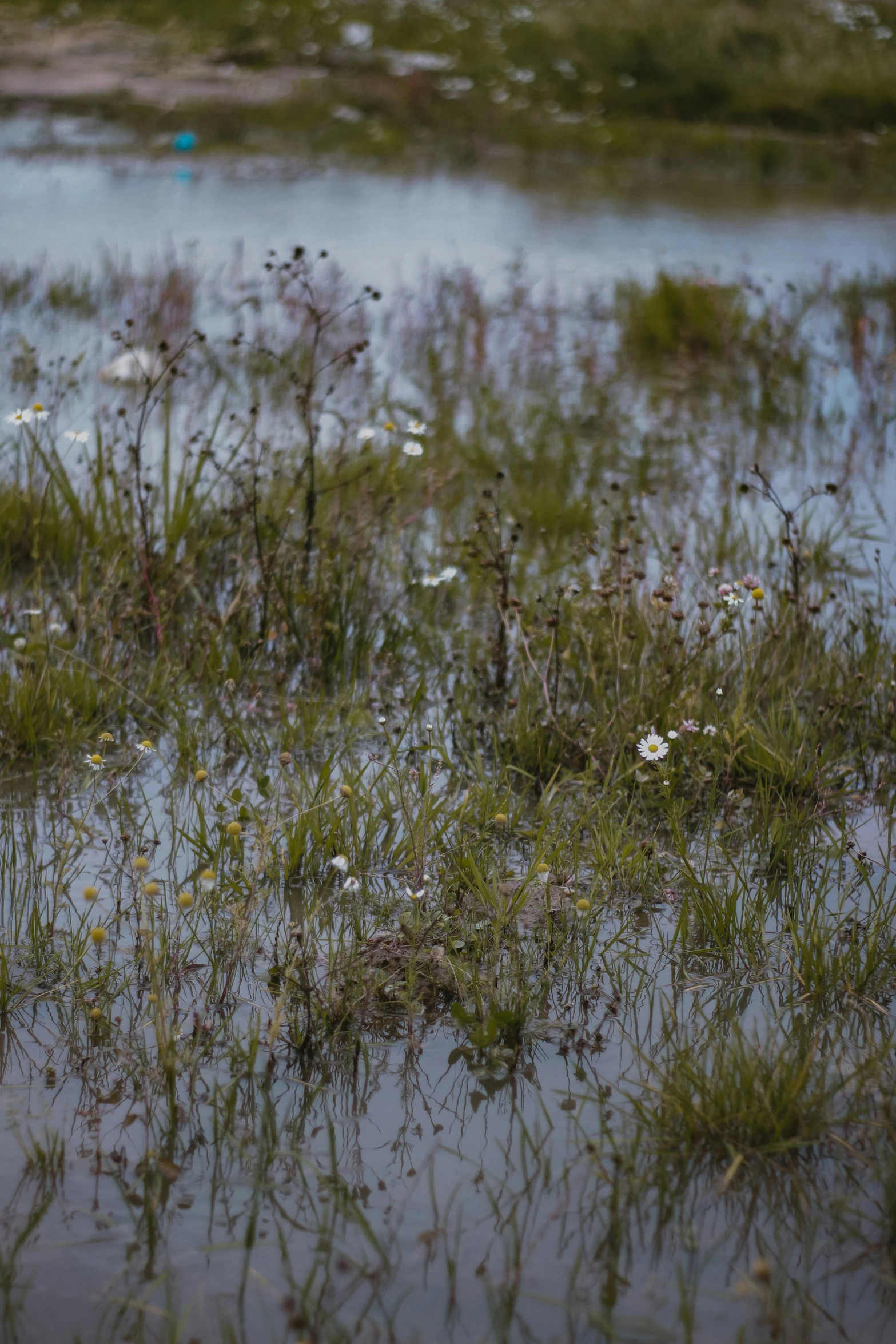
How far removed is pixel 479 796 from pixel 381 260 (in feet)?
25.2

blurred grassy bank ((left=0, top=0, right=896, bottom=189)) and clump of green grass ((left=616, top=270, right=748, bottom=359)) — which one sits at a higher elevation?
blurred grassy bank ((left=0, top=0, right=896, bottom=189))

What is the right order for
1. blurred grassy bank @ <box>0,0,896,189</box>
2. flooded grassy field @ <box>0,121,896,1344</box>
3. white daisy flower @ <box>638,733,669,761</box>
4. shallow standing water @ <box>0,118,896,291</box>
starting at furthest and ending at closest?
blurred grassy bank @ <box>0,0,896,189</box> → shallow standing water @ <box>0,118,896,291</box> → white daisy flower @ <box>638,733,669,761</box> → flooded grassy field @ <box>0,121,896,1344</box>

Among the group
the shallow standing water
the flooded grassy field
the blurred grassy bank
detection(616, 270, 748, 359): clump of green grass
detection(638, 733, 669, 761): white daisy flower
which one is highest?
the blurred grassy bank

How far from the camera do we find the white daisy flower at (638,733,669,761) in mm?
2703

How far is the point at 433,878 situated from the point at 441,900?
0.35 ft

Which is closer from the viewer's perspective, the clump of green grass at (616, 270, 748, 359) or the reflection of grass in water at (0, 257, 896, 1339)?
the reflection of grass in water at (0, 257, 896, 1339)

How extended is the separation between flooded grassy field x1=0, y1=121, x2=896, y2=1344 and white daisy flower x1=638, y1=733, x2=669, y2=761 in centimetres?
12

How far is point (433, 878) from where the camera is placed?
251cm

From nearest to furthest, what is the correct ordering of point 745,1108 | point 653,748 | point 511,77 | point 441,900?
point 745,1108 → point 441,900 → point 653,748 → point 511,77

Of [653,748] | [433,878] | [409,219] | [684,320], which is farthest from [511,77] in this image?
[433,878]

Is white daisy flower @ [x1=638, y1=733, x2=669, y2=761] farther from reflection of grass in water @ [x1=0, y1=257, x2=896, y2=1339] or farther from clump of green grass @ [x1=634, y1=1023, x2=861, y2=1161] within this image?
clump of green grass @ [x1=634, y1=1023, x2=861, y2=1161]

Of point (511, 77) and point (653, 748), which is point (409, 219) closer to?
→ point (653, 748)

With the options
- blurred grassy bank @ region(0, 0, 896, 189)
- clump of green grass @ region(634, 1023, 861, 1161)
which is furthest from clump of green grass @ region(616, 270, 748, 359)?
blurred grassy bank @ region(0, 0, 896, 189)

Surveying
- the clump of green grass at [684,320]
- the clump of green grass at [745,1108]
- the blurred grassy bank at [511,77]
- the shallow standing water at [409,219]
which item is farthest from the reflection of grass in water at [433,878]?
the blurred grassy bank at [511,77]
